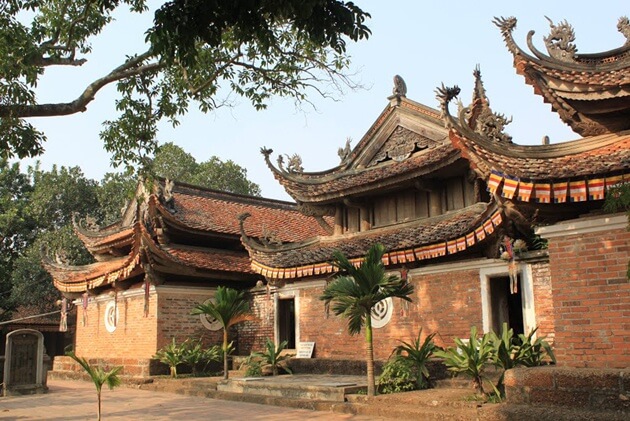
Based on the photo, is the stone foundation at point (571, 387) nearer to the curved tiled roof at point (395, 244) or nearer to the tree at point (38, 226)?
the curved tiled roof at point (395, 244)

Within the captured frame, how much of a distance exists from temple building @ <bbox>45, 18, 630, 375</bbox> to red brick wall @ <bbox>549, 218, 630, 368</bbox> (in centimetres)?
2

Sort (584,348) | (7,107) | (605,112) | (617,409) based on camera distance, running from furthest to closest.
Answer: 1. (7,107)
2. (605,112)
3. (584,348)
4. (617,409)

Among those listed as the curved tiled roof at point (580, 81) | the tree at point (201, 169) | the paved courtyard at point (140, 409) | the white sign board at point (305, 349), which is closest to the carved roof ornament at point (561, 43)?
the curved tiled roof at point (580, 81)

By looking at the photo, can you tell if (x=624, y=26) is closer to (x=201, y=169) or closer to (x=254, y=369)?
(x=254, y=369)

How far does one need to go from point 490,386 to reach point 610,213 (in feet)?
13.5

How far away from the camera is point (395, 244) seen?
1341 cm

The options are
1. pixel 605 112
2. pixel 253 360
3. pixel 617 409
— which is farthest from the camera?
pixel 253 360

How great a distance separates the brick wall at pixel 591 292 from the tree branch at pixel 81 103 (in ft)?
22.4

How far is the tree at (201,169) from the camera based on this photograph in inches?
1812

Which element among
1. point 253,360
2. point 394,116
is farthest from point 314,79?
point 253,360

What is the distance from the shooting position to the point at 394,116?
16.4 meters

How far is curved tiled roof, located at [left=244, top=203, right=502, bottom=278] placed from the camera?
464 inches

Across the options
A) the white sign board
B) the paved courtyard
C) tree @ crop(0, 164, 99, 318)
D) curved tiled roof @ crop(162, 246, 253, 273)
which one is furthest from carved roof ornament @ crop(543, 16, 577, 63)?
tree @ crop(0, 164, 99, 318)

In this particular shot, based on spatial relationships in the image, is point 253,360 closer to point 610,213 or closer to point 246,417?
point 246,417
